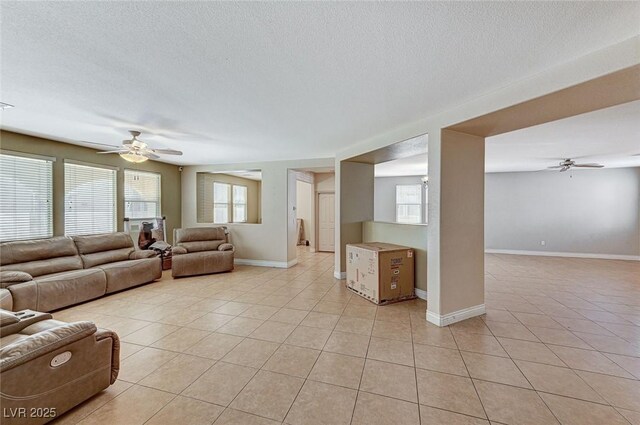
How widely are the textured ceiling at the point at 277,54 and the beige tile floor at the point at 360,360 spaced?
2.43 metres

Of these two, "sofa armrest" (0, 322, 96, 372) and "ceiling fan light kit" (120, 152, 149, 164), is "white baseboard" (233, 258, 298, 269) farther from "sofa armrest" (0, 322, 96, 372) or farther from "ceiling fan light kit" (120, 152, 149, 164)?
"sofa armrest" (0, 322, 96, 372)

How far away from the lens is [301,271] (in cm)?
550

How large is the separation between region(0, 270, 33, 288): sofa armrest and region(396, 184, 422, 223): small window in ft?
27.1

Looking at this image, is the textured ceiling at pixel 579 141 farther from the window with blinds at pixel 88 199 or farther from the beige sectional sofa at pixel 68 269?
the window with blinds at pixel 88 199

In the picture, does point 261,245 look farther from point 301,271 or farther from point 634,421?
point 634,421

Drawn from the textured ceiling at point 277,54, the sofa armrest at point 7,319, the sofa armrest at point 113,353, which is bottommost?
the sofa armrest at point 113,353

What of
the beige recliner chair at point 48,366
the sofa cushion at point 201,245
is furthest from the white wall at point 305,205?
the beige recliner chair at point 48,366

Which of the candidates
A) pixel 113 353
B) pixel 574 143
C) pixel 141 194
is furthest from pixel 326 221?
pixel 113 353

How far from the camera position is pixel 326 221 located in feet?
26.4

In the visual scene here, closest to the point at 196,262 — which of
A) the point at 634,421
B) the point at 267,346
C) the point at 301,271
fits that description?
the point at 301,271

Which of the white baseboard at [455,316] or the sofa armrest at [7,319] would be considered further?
the white baseboard at [455,316]

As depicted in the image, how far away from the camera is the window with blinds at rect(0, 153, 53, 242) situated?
3539 mm

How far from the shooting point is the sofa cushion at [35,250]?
11.0 feet

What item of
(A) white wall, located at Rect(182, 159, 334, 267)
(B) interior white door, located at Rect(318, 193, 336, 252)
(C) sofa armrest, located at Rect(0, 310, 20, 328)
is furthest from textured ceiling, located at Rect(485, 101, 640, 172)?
(C) sofa armrest, located at Rect(0, 310, 20, 328)
